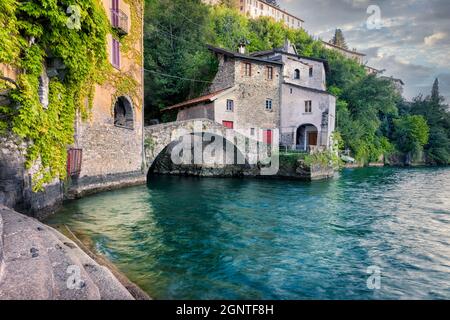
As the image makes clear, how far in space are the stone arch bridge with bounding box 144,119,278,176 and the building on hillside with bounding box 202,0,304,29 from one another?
5424 cm

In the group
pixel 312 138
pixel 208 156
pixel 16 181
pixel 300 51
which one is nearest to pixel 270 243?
pixel 16 181

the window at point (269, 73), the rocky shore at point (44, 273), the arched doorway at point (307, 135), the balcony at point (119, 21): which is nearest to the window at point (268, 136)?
the arched doorway at point (307, 135)

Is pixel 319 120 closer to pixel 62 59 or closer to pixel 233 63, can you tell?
pixel 233 63

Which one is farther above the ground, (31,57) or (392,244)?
(31,57)

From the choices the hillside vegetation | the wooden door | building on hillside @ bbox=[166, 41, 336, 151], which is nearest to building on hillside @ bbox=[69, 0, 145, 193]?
building on hillside @ bbox=[166, 41, 336, 151]

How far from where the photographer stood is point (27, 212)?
25.7 feet

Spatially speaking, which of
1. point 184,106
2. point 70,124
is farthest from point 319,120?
point 70,124

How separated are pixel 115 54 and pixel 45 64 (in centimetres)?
686

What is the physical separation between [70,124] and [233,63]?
1895cm

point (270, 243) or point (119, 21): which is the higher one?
point (119, 21)

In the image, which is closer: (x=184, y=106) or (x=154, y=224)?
(x=154, y=224)

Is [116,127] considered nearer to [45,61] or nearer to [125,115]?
[125,115]

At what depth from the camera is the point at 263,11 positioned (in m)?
79.5

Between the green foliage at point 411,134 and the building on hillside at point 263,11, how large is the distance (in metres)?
40.5
